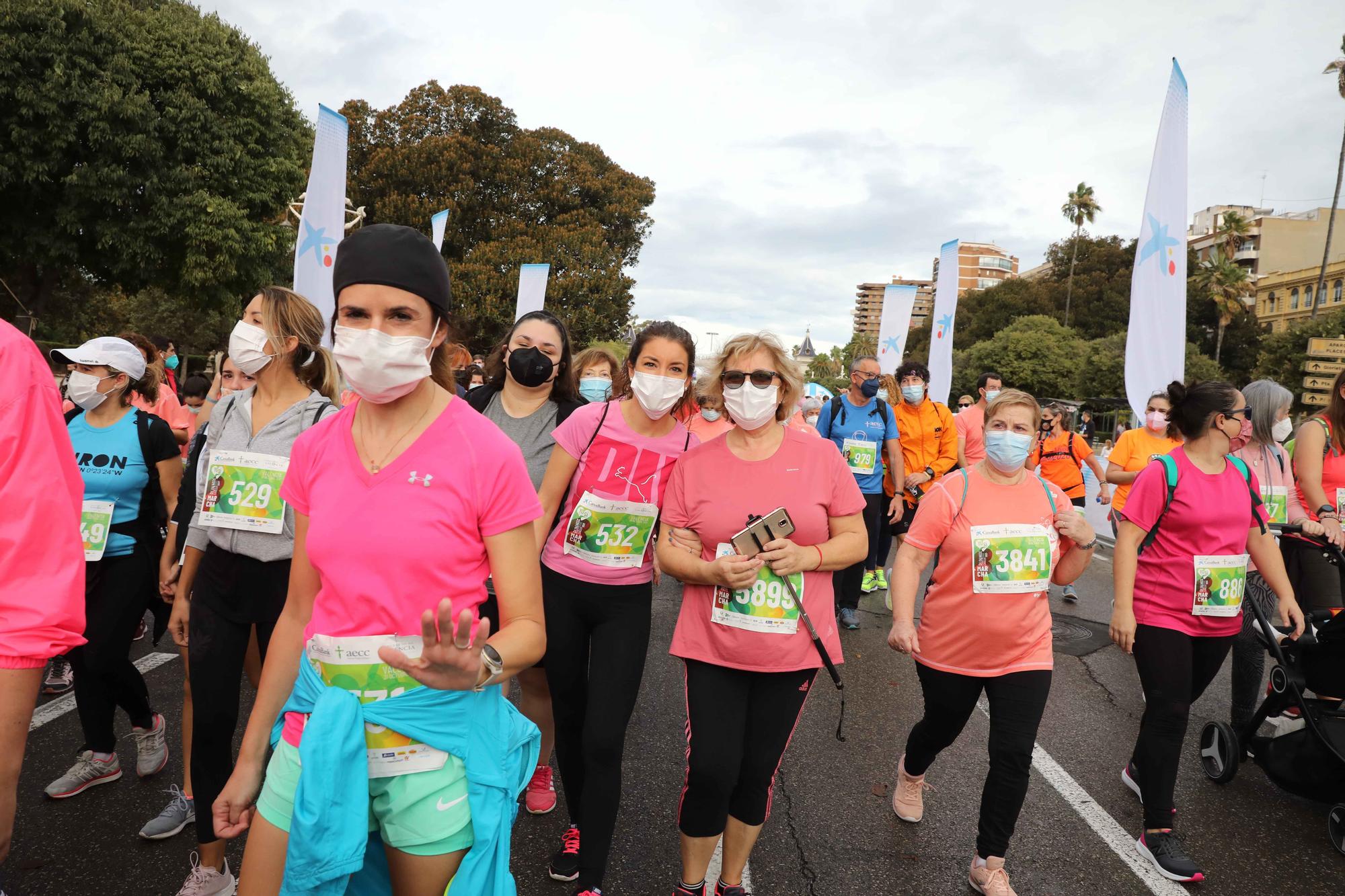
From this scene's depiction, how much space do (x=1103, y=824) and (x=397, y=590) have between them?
3.63 m

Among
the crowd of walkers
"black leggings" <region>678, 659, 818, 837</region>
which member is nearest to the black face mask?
the crowd of walkers

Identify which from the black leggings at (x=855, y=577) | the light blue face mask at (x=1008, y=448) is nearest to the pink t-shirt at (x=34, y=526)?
the light blue face mask at (x=1008, y=448)

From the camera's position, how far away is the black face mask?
3604 millimetres

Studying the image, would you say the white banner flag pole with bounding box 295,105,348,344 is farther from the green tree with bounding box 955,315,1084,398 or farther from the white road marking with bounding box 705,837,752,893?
the green tree with bounding box 955,315,1084,398

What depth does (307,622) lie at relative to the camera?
1.86m

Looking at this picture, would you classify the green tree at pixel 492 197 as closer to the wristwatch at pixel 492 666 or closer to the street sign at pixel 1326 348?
the street sign at pixel 1326 348

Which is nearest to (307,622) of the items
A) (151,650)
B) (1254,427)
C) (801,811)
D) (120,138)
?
(801,811)

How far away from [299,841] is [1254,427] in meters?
5.43

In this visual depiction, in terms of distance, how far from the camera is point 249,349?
9.48ft

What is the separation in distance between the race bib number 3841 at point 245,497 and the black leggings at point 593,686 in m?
1.00

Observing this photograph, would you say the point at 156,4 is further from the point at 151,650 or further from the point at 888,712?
the point at 888,712

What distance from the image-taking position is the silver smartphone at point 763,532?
8.88ft

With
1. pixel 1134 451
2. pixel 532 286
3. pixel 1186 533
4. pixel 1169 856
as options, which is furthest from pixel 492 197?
pixel 1169 856

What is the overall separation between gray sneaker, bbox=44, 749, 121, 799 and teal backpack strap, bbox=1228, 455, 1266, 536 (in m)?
5.26
